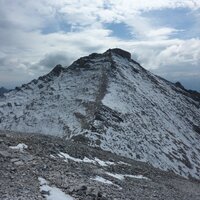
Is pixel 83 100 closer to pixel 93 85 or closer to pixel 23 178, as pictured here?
pixel 93 85

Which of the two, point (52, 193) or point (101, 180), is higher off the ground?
point (52, 193)

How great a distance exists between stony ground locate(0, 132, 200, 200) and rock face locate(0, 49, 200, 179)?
2305cm

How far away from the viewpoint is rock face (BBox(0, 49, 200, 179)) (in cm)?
6669

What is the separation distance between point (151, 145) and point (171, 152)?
4.32 meters

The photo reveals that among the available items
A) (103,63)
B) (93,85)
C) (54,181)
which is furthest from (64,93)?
(54,181)

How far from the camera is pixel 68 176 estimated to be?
25703 millimetres

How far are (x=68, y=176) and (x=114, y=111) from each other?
53028 mm

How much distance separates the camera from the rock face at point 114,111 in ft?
219

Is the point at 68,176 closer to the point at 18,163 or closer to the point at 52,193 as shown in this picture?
the point at 18,163

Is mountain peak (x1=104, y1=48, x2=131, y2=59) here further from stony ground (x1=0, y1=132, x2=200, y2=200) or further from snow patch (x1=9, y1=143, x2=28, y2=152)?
snow patch (x1=9, y1=143, x2=28, y2=152)

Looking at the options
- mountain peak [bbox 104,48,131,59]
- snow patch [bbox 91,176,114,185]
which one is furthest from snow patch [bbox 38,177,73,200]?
mountain peak [bbox 104,48,131,59]

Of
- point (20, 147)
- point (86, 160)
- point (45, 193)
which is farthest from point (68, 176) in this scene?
point (86, 160)

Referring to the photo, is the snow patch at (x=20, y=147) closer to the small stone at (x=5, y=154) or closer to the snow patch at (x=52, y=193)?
the small stone at (x=5, y=154)

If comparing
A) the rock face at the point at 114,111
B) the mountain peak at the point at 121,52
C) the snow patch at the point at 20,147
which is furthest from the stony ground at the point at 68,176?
the mountain peak at the point at 121,52
